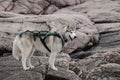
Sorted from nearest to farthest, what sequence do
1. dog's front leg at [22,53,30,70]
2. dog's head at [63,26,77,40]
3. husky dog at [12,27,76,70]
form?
dog's head at [63,26,77,40], husky dog at [12,27,76,70], dog's front leg at [22,53,30,70]

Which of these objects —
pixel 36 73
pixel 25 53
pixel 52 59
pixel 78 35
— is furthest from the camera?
pixel 78 35

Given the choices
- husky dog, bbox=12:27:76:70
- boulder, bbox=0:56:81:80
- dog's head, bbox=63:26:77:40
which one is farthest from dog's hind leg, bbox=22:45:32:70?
dog's head, bbox=63:26:77:40

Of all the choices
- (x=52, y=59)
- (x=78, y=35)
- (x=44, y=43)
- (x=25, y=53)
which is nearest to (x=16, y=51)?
(x=25, y=53)

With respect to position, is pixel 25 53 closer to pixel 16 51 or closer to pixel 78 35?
pixel 16 51

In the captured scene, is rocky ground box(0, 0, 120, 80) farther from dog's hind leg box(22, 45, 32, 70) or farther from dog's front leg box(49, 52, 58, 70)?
dog's hind leg box(22, 45, 32, 70)

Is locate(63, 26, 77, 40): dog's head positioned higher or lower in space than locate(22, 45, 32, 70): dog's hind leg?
higher

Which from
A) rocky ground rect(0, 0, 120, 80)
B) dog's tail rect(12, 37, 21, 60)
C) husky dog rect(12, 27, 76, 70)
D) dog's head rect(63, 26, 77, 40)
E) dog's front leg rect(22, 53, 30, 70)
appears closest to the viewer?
dog's head rect(63, 26, 77, 40)

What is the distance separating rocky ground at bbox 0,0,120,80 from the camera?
13.6 m

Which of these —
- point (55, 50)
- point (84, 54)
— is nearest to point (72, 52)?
point (84, 54)

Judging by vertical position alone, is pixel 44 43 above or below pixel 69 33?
below

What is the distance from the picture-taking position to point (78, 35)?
88.4 ft

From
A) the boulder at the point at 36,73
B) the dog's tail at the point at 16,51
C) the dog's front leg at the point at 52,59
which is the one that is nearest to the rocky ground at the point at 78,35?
the boulder at the point at 36,73

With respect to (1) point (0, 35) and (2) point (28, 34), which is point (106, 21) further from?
(2) point (28, 34)

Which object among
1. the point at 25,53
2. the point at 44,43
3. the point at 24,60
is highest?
the point at 44,43
